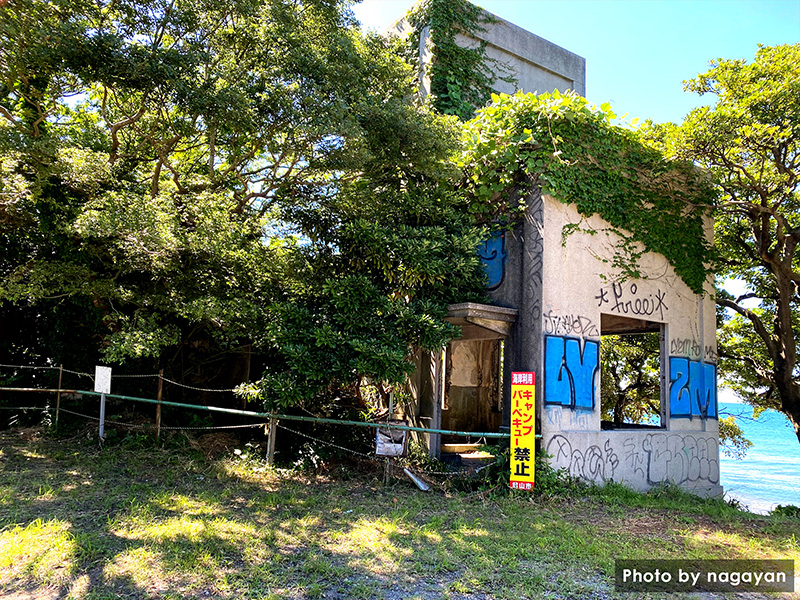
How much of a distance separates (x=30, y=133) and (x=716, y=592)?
9666 mm

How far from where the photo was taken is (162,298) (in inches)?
348

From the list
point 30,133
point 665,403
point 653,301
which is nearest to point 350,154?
point 30,133

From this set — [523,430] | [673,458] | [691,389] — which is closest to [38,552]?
[523,430]

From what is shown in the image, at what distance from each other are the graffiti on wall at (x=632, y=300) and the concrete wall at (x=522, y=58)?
5307 millimetres

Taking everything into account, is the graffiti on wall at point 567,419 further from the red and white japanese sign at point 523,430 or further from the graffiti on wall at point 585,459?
the red and white japanese sign at point 523,430

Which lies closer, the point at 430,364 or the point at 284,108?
the point at 284,108

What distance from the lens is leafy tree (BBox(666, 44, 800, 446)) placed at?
885 centimetres

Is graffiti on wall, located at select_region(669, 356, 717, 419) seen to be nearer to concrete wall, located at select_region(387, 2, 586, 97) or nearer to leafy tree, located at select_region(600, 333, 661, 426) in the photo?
leafy tree, located at select_region(600, 333, 661, 426)

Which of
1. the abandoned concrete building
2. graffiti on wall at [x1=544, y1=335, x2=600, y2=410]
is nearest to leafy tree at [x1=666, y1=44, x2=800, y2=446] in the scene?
the abandoned concrete building

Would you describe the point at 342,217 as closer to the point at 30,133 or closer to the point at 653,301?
the point at 30,133

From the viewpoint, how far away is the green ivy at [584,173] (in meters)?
8.88

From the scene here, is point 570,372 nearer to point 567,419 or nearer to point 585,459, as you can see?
point 567,419

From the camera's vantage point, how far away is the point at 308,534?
555 centimetres

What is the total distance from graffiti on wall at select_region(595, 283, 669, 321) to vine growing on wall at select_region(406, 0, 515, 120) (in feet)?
16.2
